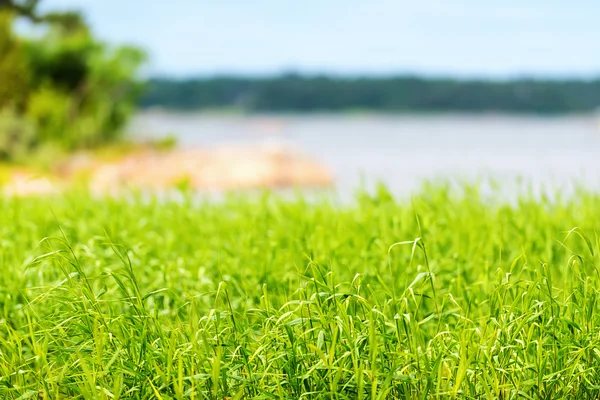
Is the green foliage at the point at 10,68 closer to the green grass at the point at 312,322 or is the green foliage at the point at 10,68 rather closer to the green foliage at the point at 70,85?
the green foliage at the point at 70,85

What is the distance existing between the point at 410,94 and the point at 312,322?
144 ft

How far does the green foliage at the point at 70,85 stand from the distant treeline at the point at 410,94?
23.5 m

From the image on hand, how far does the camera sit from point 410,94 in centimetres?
4525

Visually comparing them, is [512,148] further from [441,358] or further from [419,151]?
[441,358]

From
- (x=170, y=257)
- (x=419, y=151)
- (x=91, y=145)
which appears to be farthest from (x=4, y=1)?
(x=170, y=257)

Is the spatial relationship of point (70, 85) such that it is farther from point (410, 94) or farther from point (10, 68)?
point (410, 94)

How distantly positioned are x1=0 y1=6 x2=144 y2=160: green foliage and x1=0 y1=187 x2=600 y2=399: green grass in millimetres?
13617

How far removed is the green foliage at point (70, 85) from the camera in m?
16.7

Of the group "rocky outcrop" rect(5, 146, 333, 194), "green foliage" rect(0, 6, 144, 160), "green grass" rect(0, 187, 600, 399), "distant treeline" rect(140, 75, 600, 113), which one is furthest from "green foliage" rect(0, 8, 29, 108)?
"distant treeline" rect(140, 75, 600, 113)

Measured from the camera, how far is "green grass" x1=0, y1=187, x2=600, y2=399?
→ 6.93 ft

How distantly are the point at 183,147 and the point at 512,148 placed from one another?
11867 mm

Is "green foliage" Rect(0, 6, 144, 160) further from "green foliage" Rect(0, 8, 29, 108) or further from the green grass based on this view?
the green grass

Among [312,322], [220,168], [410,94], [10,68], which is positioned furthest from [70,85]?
[410,94]

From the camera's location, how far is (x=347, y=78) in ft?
148
